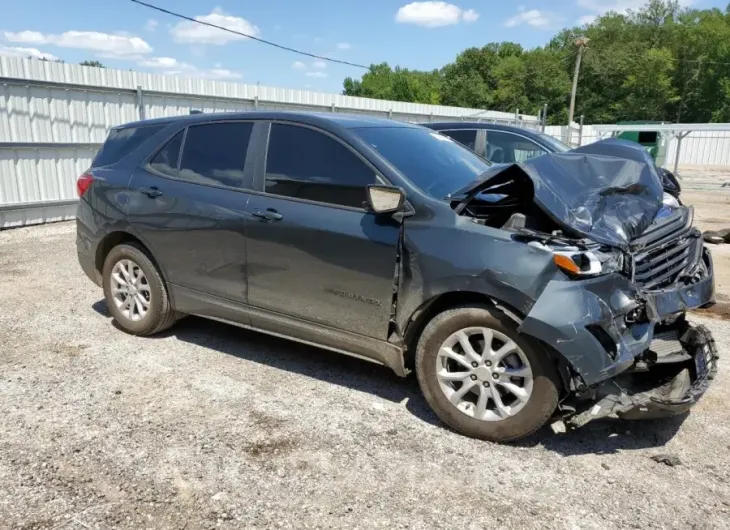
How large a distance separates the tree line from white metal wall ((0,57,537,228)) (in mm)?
52894

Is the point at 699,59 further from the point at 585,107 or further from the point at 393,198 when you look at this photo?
the point at 393,198

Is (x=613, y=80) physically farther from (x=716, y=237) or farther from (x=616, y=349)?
(x=616, y=349)

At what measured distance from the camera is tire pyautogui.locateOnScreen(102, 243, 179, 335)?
14.9 ft

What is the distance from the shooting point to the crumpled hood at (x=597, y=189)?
3.13m

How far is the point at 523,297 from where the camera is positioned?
2953 mm

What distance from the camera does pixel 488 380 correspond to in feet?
10.3

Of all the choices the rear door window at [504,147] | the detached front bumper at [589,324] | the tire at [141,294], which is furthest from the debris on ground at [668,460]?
the rear door window at [504,147]

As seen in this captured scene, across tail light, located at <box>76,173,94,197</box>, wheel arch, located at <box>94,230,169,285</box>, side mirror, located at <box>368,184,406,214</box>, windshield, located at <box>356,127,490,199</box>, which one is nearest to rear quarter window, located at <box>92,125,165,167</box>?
tail light, located at <box>76,173,94,197</box>

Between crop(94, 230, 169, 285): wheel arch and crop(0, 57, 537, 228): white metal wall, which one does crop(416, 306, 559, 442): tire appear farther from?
crop(0, 57, 537, 228): white metal wall

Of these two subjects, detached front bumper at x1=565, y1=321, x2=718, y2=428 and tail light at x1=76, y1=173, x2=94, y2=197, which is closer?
detached front bumper at x1=565, y1=321, x2=718, y2=428

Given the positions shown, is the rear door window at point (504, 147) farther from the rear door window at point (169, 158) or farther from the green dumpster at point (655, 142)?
the green dumpster at point (655, 142)

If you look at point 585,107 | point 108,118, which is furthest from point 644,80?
point 108,118

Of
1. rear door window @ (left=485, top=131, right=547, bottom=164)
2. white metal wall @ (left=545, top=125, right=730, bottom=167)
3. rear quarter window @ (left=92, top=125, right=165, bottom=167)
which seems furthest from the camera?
white metal wall @ (left=545, top=125, right=730, bottom=167)

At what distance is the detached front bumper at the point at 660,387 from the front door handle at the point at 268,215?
2150 mm
